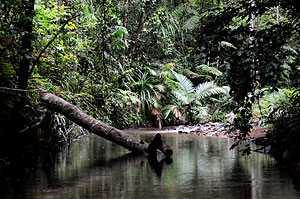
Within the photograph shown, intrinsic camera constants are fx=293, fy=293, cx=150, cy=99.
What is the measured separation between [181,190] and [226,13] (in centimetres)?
163

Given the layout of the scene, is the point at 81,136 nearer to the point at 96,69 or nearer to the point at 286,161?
the point at 96,69

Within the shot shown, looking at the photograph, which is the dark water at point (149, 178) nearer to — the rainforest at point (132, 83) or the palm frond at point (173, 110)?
A: the rainforest at point (132, 83)

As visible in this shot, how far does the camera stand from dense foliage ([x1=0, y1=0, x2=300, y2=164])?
2.65m

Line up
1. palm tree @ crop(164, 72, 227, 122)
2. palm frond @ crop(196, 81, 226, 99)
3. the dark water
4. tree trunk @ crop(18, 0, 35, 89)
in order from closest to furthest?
the dark water → tree trunk @ crop(18, 0, 35, 89) → palm tree @ crop(164, 72, 227, 122) → palm frond @ crop(196, 81, 226, 99)

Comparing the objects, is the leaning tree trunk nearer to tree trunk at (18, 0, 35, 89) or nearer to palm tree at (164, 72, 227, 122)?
tree trunk at (18, 0, 35, 89)

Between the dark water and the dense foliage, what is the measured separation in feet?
1.71

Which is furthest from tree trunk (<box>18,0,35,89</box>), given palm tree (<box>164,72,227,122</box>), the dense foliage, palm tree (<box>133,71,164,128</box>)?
palm tree (<box>164,72,227,122</box>)

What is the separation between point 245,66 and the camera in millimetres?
2480

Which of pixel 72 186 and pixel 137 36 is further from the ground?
pixel 137 36

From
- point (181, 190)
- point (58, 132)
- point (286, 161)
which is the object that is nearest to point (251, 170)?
point (286, 161)

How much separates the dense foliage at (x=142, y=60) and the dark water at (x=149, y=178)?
1.71ft

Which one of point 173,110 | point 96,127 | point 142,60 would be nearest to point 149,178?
point 96,127

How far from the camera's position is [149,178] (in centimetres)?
302

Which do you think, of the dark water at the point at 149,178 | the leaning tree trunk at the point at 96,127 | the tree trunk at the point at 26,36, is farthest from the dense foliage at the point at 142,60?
the dark water at the point at 149,178
